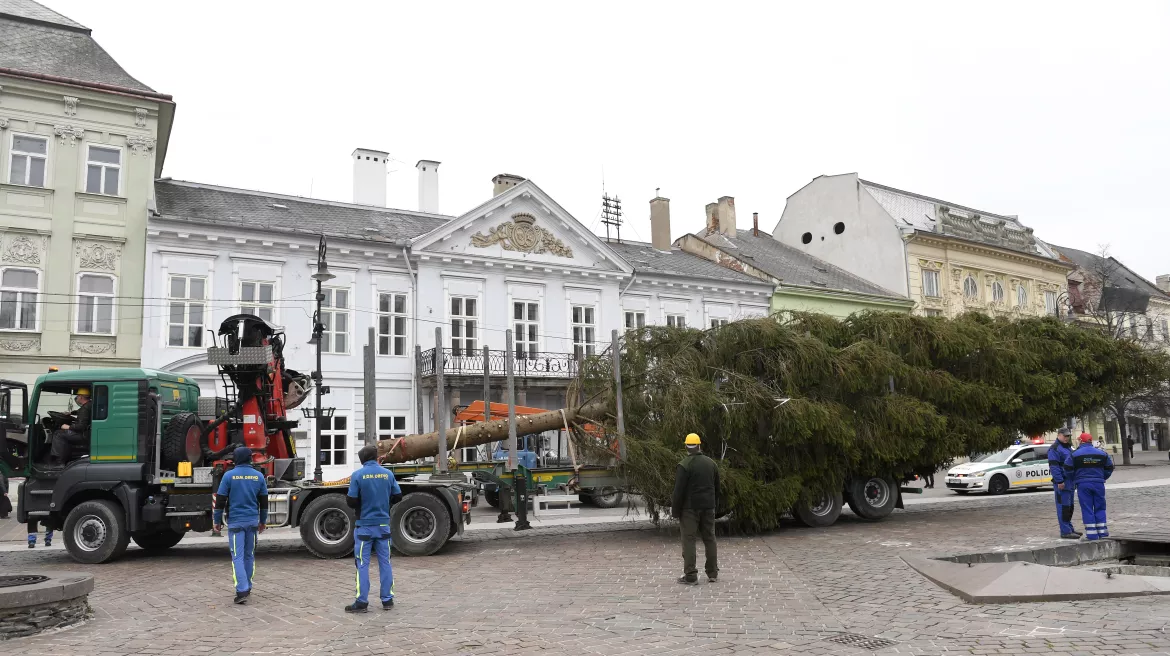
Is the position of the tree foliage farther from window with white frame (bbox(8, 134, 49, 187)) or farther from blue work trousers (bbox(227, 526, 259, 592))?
window with white frame (bbox(8, 134, 49, 187))

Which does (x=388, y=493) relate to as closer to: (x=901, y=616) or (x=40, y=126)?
(x=901, y=616)

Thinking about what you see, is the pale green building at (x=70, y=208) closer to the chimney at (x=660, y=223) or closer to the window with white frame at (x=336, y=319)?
the window with white frame at (x=336, y=319)

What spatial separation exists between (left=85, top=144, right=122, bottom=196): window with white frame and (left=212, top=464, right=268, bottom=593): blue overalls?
56.1 feet

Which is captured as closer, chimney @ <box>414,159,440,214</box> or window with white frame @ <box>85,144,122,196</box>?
window with white frame @ <box>85,144,122,196</box>

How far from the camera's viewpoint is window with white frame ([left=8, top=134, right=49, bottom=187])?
73.0ft

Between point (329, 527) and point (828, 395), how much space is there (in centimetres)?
860

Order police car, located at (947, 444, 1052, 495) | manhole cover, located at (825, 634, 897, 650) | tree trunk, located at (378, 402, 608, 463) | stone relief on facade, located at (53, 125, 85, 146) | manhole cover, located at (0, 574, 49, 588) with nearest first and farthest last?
1. manhole cover, located at (825, 634, 897, 650)
2. manhole cover, located at (0, 574, 49, 588)
3. tree trunk, located at (378, 402, 608, 463)
4. stone relief on facade, located at (53, 125, 85, 146)
5. police car, located at (947, 444, 1052, 495)

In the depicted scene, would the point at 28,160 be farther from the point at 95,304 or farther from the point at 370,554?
the point at 370,554

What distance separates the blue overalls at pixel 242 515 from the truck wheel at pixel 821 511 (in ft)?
31.5

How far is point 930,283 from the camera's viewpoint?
129 ft

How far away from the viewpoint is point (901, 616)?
25.9 ft

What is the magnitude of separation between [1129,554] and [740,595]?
6.26m

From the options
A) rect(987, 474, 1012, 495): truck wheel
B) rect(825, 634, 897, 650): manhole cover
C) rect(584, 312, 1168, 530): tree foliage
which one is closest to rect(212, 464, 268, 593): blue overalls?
rect(825, 634, 897, 650): manhole cover

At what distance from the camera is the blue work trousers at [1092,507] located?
12000 mm
